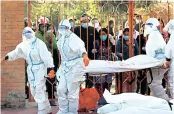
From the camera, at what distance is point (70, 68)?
695cm

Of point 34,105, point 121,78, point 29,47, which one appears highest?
point 29,47

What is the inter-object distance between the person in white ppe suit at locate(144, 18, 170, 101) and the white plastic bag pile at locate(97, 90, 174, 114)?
2763 mm

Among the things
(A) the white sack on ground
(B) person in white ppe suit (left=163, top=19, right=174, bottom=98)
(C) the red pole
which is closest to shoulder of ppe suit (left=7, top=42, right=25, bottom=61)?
(A) the white sack on ground

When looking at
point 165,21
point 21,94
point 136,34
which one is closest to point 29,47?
point 21,94

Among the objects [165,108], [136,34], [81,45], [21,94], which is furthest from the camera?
[136,34]

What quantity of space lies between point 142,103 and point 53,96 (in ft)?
12.6

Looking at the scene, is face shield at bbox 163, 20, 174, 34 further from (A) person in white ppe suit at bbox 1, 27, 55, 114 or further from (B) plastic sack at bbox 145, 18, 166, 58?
(A) person in white ppe suit at bbox 1, 27, 55, 114

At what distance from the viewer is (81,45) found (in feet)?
22.6

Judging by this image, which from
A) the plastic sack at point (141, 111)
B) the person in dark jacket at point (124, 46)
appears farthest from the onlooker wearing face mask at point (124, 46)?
the plastic sack at point (141, 111)

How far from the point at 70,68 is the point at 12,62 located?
5.01 ft

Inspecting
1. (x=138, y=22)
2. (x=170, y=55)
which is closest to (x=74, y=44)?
(x=170, y=55)

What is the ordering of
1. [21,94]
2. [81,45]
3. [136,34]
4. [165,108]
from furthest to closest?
[136,34]
[21,94]
[81,45]
[165,108]

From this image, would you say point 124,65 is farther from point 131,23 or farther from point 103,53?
point 131,23

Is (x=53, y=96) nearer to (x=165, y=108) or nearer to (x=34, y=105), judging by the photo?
(x=34, y=105)
